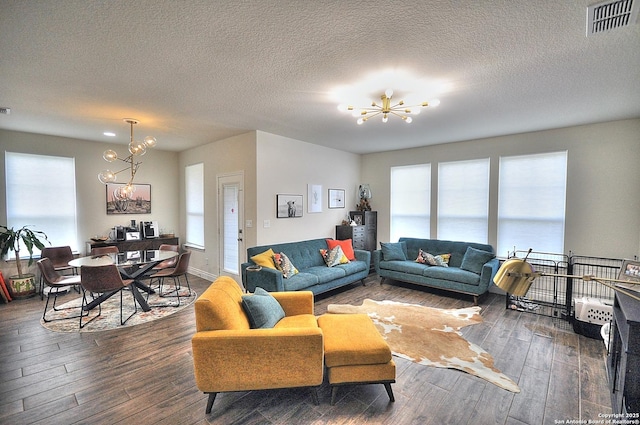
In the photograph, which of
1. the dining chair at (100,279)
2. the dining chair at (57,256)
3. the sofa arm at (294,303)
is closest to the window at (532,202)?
the sofa arm at (294,303)

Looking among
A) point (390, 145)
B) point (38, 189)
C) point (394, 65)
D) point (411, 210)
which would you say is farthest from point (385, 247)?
point (38, 189)

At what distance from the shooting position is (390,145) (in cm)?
575

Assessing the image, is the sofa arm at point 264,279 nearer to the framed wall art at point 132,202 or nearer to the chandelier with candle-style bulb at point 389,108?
the chandelier with candle-style bulb at point 389,108

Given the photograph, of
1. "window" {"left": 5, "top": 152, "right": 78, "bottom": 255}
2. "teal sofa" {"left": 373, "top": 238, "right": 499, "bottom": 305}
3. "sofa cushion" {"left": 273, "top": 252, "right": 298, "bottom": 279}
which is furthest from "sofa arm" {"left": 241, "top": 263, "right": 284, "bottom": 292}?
"window" {"left": 5, "top": 152, "right": 78, "bottom": 255}

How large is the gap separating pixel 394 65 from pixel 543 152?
3635 mm

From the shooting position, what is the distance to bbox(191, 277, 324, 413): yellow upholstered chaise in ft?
6.47

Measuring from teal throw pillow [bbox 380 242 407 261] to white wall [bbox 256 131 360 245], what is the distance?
4.05 ft

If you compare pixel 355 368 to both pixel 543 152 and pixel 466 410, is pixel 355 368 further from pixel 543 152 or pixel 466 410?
pixel 543 152

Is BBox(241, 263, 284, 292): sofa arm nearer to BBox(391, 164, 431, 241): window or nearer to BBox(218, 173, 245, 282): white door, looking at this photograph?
BBox(218, 173, 245, 282): white door

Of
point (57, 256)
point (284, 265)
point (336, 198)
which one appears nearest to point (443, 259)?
point (336, 198)

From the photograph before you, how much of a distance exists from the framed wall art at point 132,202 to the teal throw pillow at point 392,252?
5.14 m

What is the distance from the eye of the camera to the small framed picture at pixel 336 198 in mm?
6031

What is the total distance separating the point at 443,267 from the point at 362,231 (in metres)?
1.86

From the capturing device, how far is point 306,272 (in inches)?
178
